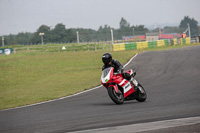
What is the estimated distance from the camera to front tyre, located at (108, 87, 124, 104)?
10266 mm

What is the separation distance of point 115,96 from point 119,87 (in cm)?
51

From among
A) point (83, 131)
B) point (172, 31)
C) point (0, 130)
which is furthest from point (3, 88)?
point (172, 31)

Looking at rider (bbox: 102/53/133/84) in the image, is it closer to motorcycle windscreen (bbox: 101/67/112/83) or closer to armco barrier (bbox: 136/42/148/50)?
motorcycle windscreen (bbox: 101/67/112/83)

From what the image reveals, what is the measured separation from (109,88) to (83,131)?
4048 mm

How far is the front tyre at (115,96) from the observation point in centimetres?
1027

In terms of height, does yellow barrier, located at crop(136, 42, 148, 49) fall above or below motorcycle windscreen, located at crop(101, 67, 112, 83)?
above

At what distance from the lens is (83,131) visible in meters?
6.29

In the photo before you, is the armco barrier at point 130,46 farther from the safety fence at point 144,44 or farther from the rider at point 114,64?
the rider at point 114,64

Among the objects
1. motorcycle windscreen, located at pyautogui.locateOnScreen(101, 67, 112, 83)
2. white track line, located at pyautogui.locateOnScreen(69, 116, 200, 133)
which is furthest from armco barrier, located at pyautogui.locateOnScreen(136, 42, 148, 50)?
white track line, located at pyautogui.locateOnScreen(69, 116, 200, 133)

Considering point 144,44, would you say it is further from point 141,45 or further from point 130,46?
point 130,46

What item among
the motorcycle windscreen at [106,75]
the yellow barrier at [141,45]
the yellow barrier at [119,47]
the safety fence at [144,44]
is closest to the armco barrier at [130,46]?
the safety fence at [144,44]

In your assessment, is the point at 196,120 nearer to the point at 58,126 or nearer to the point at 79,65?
the point at 58,126

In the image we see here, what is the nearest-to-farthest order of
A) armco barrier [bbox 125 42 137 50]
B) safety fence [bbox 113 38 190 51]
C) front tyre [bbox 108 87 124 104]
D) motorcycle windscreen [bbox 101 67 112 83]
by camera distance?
1. front tyre [bbox 108 87 124 104]
2. motorcycle windscreen [bbox 101 67 112 83]
3. safety fence [bbox 113 38 190 51]
4. armco barrier [bbox 125 42 137 50]

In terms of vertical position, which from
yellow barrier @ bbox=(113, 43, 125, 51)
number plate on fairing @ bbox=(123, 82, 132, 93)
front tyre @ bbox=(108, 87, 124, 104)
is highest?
yellow barrier @ bbox=(113, 43, 125, 51)
